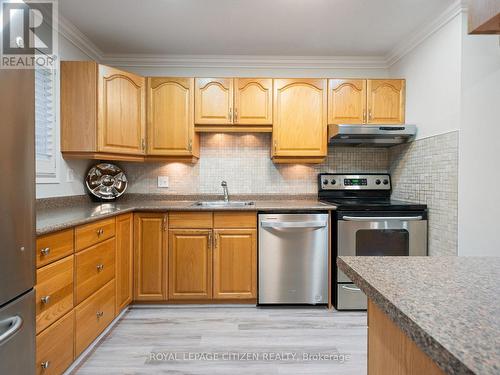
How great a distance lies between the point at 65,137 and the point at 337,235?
242 cm

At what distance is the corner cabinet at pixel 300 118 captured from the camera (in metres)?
2.89

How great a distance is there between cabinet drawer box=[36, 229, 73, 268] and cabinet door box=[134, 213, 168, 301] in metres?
0.94

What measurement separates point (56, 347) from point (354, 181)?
283 cm

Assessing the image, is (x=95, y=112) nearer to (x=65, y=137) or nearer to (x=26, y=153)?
(x=65, y=137)

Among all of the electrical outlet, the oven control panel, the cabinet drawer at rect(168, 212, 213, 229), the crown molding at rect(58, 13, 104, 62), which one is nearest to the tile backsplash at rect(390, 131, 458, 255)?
the oven control panel

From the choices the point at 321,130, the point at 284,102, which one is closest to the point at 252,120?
the point at 284,102

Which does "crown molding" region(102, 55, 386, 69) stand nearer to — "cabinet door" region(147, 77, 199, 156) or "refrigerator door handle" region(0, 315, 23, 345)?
"cabinet door" region(147, 77, 199, 156)

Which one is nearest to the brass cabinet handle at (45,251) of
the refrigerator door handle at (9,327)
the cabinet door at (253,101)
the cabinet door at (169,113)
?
the refrigerator door handle at (9,327)

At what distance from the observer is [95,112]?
2.47 meters

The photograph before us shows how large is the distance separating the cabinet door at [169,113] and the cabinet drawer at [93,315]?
1307mm

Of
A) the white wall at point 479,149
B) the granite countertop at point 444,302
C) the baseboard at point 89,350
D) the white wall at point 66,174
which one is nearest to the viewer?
the granite countertop at point 444,302

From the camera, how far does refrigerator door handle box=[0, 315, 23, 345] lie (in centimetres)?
105

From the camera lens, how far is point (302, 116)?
2.90 m

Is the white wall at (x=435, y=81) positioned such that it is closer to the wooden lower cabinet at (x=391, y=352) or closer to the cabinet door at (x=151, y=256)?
the wooden lower cabinet at (x=391, y=352)
